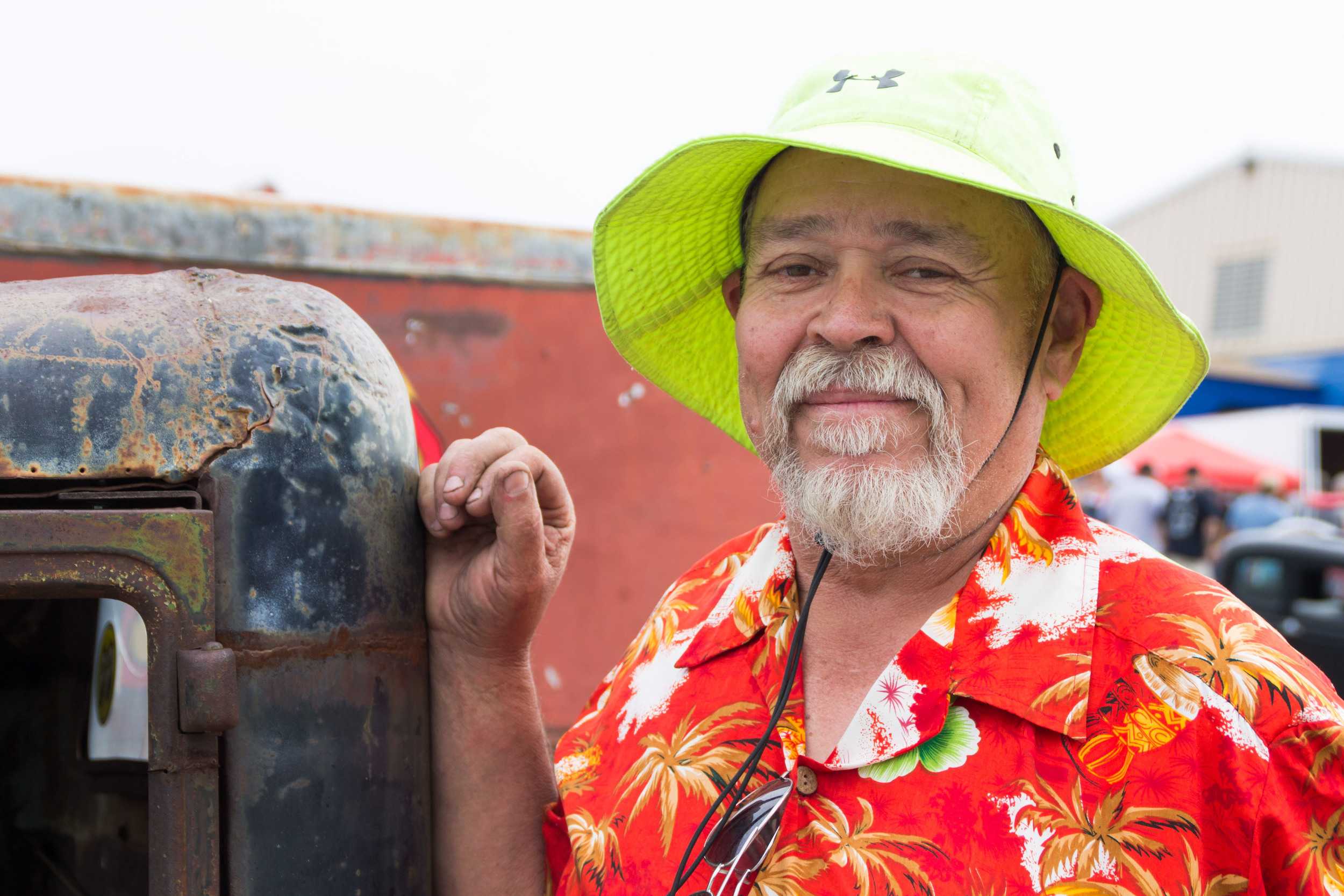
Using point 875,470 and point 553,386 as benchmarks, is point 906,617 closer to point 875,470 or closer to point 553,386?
point 875,470

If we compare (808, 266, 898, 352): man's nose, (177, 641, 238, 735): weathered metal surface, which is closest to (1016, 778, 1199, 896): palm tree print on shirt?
(808, 266, 898, 352): man's nose

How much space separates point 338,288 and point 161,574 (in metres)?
2.78

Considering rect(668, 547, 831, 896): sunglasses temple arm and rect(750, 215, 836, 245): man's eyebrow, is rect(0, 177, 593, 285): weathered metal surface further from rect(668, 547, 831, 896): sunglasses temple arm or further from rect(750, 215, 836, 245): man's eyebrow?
rect(668, 547, 831, 896): sunglasses temple arm

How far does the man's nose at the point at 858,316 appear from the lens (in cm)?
135

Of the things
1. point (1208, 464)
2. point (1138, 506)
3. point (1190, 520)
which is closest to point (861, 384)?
point (1138, 506)

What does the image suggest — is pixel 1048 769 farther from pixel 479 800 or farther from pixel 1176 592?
pixel 479 800

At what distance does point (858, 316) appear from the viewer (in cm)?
135

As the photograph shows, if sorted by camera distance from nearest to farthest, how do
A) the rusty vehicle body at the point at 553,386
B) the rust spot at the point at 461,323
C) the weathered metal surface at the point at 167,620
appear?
the weathered metal surface at the point at 167,620 < the rusty vehicle body at the point at 553,386 < the rust spot at the point at 461,323

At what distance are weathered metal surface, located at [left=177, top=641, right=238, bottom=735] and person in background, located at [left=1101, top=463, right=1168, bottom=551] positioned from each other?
386 inches

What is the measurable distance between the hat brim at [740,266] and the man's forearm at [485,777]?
66 centimetres

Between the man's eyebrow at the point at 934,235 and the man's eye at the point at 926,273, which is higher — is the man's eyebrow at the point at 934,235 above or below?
above

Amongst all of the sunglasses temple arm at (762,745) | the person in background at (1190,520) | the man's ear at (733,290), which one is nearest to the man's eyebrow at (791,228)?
the man's ear at (733,290)

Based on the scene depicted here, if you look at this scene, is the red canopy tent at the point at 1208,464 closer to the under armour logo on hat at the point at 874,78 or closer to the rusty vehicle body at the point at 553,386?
the rusty vehicle body at the point at 553,386

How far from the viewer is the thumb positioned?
4.42 ft
